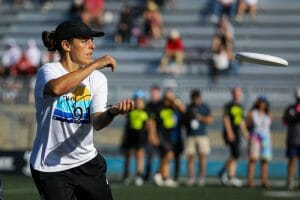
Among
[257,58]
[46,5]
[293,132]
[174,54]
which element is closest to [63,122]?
[257,58]

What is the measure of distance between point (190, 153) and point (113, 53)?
28.9ft

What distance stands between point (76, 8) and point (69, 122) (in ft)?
72.6

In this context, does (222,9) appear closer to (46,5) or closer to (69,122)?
(46,5)

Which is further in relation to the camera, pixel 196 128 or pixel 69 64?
pixel 196 128

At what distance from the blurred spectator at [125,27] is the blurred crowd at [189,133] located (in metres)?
7.63

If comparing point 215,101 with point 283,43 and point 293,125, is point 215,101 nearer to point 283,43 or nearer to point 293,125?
point 293,125

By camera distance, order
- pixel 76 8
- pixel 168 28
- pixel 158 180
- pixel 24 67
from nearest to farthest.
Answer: pixel 158 180, pixel 24 67, pixel 168 28, pixel 76 8

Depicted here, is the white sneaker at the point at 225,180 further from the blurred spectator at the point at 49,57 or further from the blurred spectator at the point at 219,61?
the blurred spectator at the point at 49,57

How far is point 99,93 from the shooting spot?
7.35m

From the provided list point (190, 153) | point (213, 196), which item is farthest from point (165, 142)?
point (213, 196)

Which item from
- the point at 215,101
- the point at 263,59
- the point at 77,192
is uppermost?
the point at 263,59

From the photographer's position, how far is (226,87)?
22.0 meters

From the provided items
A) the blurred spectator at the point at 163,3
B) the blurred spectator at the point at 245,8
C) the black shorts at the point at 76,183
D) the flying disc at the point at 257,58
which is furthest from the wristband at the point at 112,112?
the blurred spectator at the point at 163,3

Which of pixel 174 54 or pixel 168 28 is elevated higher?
pixel 168 28
